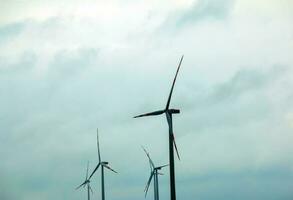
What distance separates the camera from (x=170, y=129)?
252 feet

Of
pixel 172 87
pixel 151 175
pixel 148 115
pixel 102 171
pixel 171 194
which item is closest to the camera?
pixel 171 194

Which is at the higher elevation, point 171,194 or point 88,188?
point 88,188

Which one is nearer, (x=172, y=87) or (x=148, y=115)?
(x=172, y=87)

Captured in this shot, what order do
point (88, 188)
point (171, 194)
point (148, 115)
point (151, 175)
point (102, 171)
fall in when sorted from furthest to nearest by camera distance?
point (88, 188), point (151, 175), point (102, 171), point (148, 115), point (171, 194)

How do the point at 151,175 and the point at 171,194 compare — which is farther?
the point at 151,175

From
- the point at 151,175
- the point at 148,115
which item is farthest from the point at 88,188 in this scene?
the point at 148,115

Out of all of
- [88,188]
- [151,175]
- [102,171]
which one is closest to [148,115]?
[102,171]

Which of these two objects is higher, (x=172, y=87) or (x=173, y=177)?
(x=172, y=87)

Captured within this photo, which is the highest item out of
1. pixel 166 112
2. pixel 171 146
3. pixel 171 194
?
pixel 166 112

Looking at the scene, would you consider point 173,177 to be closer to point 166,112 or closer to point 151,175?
point 166,112

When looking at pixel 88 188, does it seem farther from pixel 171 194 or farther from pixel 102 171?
pixel 171 194

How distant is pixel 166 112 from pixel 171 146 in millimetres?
10444

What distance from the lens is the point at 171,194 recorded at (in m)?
69.4

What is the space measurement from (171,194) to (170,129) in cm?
1010
